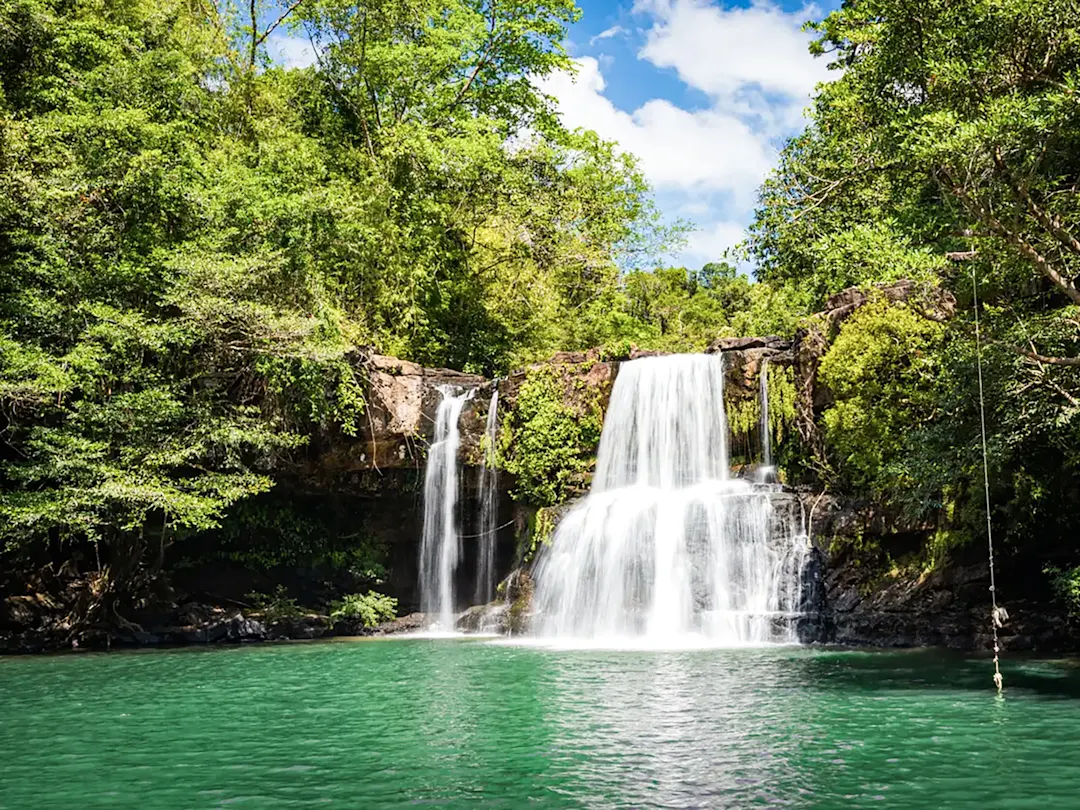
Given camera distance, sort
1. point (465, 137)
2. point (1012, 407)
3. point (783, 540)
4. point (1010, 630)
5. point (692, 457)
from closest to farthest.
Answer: point (1012, 407) → point (1010, 630) → point (783, 540) → point (692, 457) → point (465, 137)

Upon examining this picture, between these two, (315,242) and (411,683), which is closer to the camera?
(411,683)

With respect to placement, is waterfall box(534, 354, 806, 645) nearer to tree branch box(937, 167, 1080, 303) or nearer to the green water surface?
the green water surface

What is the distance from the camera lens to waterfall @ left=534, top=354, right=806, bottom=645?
17.4 meters

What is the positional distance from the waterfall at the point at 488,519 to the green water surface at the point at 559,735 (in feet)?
29.2

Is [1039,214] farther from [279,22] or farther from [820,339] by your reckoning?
[279,22]

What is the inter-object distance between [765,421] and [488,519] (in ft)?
23.9

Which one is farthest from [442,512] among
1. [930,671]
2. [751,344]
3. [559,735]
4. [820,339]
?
[559,735]

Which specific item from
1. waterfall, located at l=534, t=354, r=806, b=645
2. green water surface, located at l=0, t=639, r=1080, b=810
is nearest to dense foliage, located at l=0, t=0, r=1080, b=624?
waterfall, located at l=534, t=354, r=806, b=645

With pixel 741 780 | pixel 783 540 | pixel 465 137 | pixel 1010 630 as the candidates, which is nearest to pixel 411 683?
pixel 741 780

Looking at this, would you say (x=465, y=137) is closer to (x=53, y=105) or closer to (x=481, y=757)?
(x=53, y=105)

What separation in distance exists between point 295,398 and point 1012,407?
47.8 feet

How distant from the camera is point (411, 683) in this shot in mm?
12719

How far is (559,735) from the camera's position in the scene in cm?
880

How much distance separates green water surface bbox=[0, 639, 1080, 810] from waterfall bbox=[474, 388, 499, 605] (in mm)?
8912
